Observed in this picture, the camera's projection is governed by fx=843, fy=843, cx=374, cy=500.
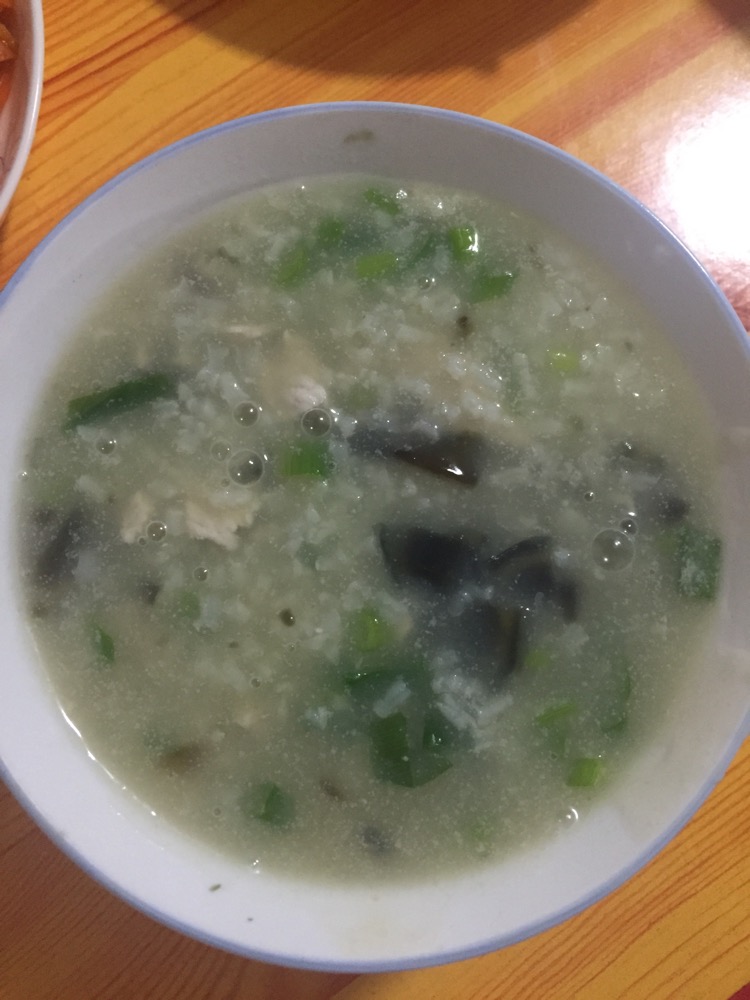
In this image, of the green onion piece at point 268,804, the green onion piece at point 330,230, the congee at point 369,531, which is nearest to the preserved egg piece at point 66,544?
the congee at point 369,531

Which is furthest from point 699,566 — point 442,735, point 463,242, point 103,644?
point 103,644

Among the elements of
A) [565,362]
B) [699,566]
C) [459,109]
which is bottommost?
[699,566]

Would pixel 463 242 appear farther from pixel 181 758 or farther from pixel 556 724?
pixel 181 758

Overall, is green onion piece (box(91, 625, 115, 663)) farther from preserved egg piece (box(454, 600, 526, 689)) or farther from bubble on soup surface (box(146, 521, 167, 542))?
preserved egg piece (box(454, 600, 526, 689))

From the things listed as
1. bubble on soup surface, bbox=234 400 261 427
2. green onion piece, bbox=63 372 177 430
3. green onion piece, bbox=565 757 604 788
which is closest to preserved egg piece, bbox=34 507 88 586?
green onion piece, bbox=63 372 177 430

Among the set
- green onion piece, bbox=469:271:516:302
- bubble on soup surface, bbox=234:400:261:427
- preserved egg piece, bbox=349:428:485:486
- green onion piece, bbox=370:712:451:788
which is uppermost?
green onion piece, bbox=469:271:516:302

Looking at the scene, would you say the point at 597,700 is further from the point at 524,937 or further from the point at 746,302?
the point at 746,302

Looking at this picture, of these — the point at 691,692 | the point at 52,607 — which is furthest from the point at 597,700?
the point at 52,607
